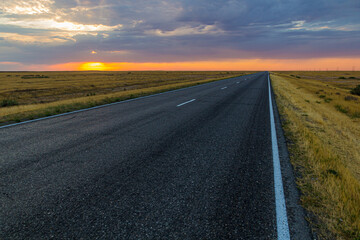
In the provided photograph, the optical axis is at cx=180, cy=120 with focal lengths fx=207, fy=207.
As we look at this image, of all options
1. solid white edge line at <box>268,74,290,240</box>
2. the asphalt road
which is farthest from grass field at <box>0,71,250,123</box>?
solid white edge line at <box>268,74,290,240</box>

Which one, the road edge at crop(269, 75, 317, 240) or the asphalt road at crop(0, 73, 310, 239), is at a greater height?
the asphalt road at crop(0, 73, 310, 239)

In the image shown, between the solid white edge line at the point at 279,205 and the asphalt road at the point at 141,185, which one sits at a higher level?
the asphalt road at the point at 141,185

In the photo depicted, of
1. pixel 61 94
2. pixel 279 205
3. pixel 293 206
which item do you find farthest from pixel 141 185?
pixel 61 94

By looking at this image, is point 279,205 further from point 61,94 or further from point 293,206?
point 61,94

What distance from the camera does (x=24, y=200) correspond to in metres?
2.62

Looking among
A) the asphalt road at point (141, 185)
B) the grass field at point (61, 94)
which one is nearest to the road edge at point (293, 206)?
the asphalt road at point (141, 185)

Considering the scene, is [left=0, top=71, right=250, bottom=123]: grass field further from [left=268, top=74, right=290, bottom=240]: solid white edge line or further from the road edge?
the road edge

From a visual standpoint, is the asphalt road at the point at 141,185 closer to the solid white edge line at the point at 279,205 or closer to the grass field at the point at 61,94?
the solid white edge line at the point at 279,205

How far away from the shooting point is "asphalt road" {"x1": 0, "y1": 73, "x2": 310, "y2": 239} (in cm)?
218

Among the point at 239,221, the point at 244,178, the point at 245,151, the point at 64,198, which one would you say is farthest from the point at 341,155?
the point at 64,198

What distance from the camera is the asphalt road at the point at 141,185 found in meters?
2.18

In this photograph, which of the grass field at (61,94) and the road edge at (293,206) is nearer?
the road edge at (293,206)

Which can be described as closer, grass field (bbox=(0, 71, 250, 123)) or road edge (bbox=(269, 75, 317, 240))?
road edge (bbox=(269, 75, 317, 240))

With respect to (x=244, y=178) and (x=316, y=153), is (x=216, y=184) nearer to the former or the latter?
(x=244, y=178)
